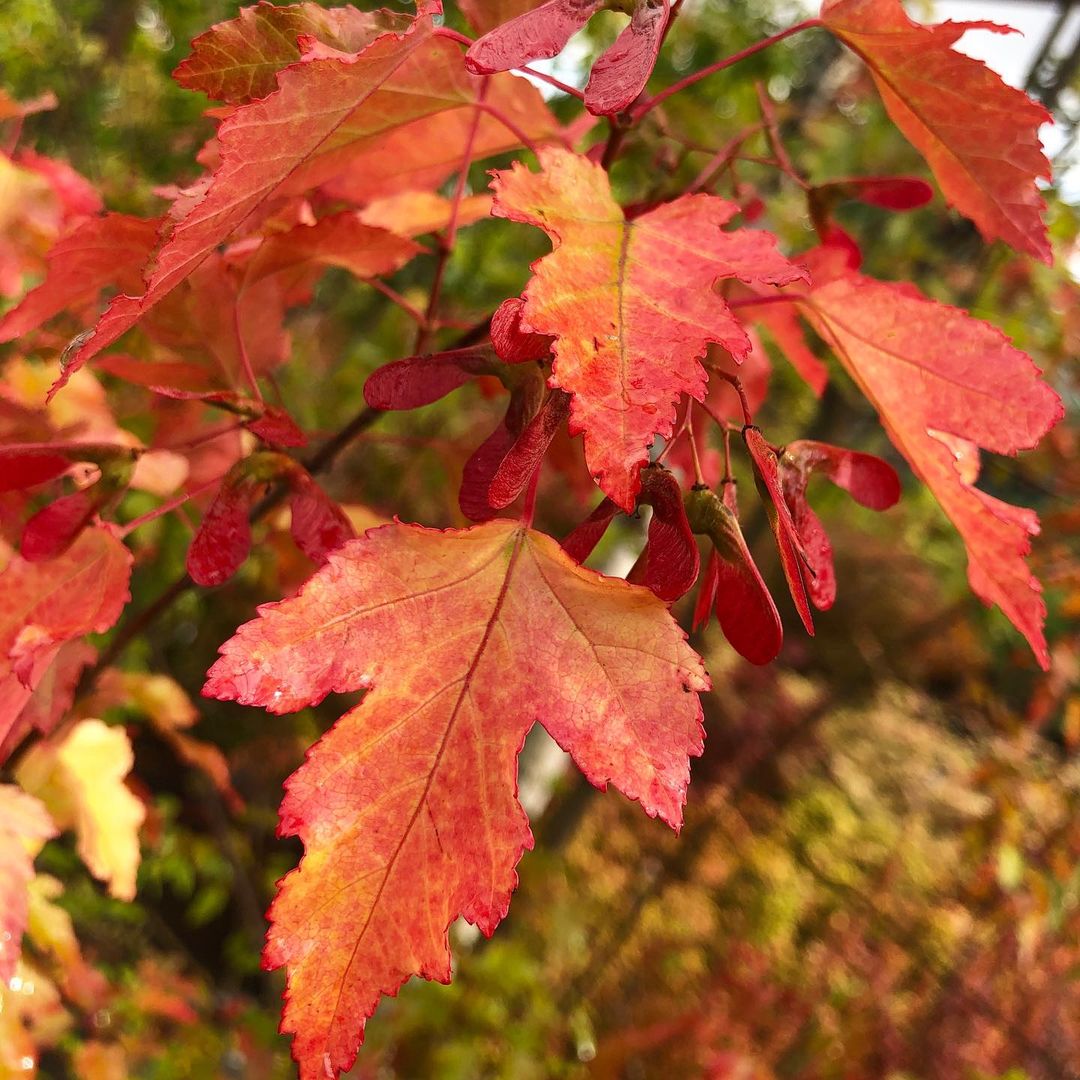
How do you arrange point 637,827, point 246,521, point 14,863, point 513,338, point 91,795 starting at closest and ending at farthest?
point 513,338 < point 246,521 < point 14,863 < point 91,795 < point 637,827

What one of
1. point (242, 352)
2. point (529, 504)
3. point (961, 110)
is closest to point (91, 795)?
point (242, 352)

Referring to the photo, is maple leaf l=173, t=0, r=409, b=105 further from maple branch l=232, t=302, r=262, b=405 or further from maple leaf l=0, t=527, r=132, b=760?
maple leaf l=0, t=527, r=132, b=760

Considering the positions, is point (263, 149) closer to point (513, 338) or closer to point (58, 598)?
point (513, 338)

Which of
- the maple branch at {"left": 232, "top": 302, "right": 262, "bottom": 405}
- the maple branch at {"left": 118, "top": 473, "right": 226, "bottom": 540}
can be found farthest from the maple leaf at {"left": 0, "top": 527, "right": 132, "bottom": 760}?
the maple branch at {"left": 232, "top": 302, "right": 262, "bottom": 405}

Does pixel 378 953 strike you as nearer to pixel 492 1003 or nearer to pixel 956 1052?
pixel 492 1003

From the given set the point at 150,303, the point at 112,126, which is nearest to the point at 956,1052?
the point at 150,303

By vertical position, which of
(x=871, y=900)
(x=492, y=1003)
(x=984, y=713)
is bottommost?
(x=984, y=713)

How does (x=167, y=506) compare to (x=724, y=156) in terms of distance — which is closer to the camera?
(x=167, y=506)

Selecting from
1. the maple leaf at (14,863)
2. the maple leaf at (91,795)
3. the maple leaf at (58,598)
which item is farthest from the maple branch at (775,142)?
the maple leaf at (91,795)
